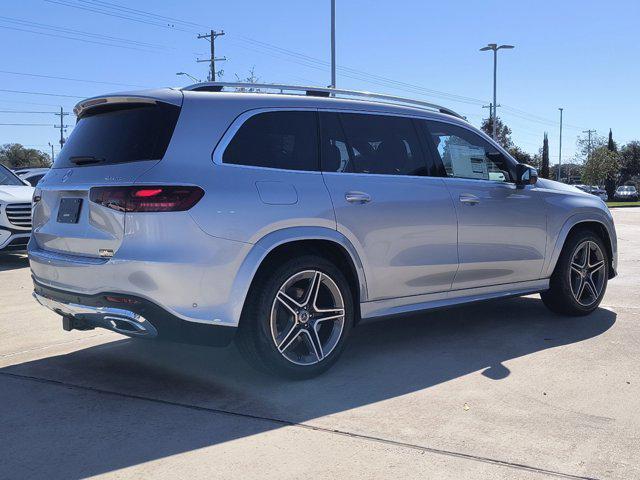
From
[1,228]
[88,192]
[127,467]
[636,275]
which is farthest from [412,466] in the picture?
[1,228]

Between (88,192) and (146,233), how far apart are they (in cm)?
56

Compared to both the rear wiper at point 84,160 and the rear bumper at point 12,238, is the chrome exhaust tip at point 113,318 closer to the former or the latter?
the rear wiper at point 84,160

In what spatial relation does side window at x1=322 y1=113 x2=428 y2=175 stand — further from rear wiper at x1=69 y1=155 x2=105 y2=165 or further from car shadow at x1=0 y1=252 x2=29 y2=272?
car shadow at x1=0 y1=252 x2=29 y2=272

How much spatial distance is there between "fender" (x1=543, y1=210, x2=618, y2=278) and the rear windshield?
12.0 feet

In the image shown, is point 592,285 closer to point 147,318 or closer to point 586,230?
point 586,230

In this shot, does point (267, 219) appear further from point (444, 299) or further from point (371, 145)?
point (444, 299)

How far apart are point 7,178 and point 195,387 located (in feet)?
29.8

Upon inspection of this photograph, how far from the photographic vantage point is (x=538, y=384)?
169 inches

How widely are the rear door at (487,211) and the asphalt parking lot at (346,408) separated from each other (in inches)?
22.7

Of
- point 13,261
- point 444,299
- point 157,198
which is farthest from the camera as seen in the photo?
point 13,261

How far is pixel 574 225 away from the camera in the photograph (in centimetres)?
621

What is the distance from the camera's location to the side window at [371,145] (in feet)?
15.3

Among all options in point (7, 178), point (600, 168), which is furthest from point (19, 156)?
point (7, 178)

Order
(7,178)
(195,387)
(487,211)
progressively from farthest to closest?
(7,178), (487,211), (195,387)
